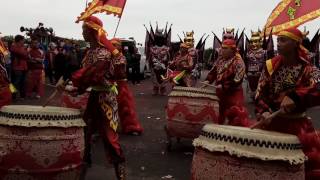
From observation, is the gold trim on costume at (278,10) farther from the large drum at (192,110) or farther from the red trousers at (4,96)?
the red trousers at (4,96)

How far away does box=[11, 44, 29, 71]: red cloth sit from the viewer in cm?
1379

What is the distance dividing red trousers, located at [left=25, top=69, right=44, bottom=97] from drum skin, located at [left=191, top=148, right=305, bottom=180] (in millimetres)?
11687

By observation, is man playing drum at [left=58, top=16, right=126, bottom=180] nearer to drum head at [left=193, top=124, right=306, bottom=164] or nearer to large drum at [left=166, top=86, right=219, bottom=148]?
drum head at [left=193, top=124, right=306, bottom=164]

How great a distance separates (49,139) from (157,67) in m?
13.7

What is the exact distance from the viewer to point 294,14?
5637 mm

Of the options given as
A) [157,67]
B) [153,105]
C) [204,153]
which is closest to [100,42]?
[204,153]

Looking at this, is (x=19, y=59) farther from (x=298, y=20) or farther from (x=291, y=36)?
(x=291, y=36)

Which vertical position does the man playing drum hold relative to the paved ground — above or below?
above

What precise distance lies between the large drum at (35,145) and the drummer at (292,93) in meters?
1.59

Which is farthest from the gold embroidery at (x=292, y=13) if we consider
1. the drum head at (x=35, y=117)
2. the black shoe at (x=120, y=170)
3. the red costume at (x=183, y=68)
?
the red costume at (x=183, y=68)

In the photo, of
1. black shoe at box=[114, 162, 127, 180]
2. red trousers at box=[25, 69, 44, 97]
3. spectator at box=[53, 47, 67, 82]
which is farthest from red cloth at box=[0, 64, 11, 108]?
spectator at box=[53, 47, 67, 82]

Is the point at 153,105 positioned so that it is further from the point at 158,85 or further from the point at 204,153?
the point at 204,153

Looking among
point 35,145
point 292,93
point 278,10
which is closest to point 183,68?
point 278,10

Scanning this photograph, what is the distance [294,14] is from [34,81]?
10.5 metres
